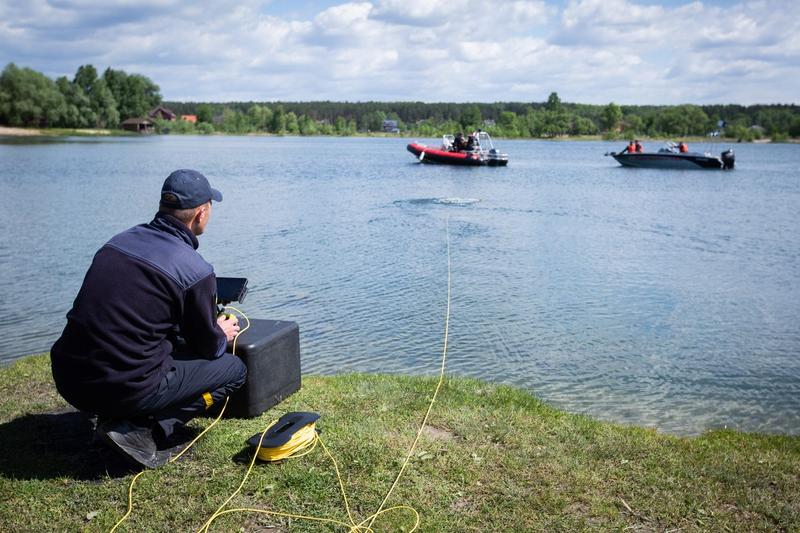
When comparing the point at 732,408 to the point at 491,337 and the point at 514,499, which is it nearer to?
the point at 491,337

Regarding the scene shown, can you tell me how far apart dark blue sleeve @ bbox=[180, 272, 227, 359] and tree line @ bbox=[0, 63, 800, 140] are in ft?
321

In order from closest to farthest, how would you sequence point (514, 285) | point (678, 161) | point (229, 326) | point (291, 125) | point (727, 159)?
point (229, 326)
point (514, 285)
point (678, 161)
point (727, 159)
point (291, 125)

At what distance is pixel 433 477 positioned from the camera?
14.4ft

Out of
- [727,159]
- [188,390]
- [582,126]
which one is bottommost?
[188,390]

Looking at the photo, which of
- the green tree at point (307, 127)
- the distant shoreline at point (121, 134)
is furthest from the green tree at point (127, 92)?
the green tree at point (307, 127)

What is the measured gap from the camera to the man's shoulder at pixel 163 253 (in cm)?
409

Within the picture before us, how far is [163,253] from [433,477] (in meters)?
2.22

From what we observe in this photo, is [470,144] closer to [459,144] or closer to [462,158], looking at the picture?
[459,144]

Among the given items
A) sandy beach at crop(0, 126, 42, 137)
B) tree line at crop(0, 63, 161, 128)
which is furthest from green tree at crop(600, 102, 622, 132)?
sandy beach at crop(0, 126, 42, 137)

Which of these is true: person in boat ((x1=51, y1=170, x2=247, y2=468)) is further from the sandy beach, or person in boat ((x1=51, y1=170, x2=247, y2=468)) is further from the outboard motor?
Result: the sandy beach

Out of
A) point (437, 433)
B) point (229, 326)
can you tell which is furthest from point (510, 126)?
point (229, 326)

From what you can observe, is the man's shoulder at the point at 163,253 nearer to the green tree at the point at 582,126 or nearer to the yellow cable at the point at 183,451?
the yellow cable at the point at 183,451

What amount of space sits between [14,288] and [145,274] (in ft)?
31.6

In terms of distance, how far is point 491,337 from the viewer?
31.0 ft
